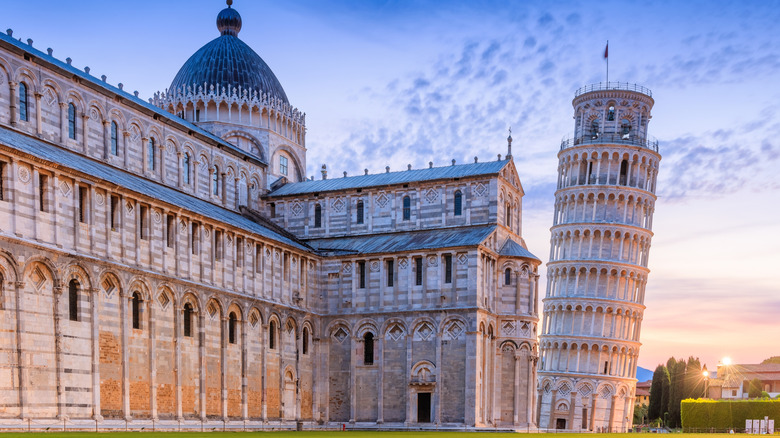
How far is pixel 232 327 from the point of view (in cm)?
5322

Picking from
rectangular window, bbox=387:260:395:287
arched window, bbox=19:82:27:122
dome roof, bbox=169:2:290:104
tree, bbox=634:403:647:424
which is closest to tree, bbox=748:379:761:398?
tree, bbox=634:403:647:424

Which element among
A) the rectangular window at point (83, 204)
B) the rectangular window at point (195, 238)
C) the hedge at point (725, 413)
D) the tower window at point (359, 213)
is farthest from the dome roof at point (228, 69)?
the hedge at point (725, 413)

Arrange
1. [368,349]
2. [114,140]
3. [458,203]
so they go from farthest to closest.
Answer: [458,203] < [368,349] < [114,140]

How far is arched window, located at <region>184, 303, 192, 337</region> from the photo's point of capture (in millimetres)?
48844

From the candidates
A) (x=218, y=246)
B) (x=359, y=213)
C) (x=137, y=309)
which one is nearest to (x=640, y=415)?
(x=359, y=213)

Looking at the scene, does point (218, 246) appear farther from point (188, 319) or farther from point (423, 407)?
point (423, 407)

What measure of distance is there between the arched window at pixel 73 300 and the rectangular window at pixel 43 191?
11.6 ft

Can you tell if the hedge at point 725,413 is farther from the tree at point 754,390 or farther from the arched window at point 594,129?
the tree at point 754,390

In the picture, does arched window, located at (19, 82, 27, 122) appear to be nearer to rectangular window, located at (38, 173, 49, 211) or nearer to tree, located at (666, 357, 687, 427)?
rectangular window, located at (38, 173, 49, 211)

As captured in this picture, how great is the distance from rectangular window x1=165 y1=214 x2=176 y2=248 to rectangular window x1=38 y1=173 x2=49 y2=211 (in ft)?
28.8

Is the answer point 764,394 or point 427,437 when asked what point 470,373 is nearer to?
point 427,437

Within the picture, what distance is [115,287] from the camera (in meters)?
43.2

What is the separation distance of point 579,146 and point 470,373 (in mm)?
42324

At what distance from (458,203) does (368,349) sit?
11.3 m
